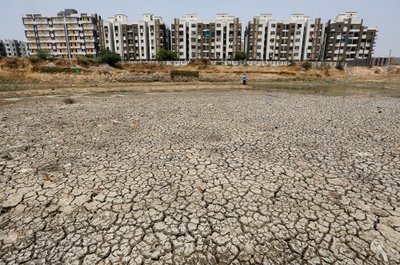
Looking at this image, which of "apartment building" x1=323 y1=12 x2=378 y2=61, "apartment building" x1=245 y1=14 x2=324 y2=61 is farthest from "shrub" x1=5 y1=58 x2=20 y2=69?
"apartment building" x1=323 y1=12 x2=378 y2=61

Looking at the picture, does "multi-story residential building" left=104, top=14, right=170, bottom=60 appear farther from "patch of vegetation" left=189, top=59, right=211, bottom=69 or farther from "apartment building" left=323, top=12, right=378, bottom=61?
"apartment building" left=323, top=12, right=378, bottom=61

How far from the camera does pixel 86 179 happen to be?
13.5 ft

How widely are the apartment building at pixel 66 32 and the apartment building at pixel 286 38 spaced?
5914 cm

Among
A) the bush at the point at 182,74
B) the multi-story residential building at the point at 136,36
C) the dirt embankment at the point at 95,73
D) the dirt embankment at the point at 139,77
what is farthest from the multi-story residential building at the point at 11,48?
the bush at the point at 182,74

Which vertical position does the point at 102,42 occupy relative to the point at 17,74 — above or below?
above

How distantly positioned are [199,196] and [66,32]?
10104cm

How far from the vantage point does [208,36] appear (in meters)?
78.6

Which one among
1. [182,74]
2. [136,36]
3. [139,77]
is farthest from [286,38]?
[139,77]

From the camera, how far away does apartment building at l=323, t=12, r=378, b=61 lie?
75.2 m

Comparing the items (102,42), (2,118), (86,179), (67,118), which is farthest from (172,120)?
(102,42)

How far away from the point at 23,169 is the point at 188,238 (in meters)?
3.92

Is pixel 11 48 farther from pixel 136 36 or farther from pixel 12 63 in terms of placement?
pixel 12 63

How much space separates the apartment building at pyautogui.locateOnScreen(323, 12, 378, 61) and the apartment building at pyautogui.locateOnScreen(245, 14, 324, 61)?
378 centimetres

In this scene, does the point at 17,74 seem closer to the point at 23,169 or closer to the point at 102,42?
the point at 23,169
